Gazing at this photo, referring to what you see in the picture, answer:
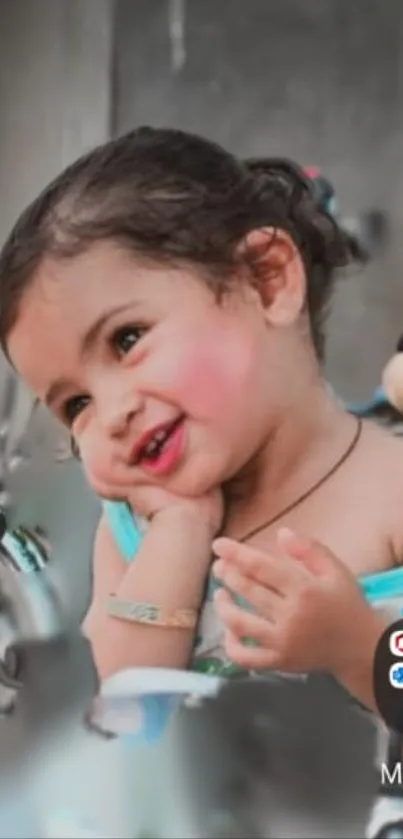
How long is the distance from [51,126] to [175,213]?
137mm

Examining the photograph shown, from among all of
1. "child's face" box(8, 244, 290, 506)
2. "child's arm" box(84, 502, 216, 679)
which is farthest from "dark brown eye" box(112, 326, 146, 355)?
"child's arm" box(84, 502, 216, 679)

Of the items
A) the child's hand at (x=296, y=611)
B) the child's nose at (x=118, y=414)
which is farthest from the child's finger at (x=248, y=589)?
the child's nose at (x=118, y=414)

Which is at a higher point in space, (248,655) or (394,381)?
(394,381)

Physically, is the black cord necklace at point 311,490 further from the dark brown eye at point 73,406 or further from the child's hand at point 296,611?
the dark brown eye at point 73,406

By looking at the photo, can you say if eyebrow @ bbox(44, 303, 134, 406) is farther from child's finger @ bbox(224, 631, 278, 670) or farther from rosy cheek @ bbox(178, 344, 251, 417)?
child's finger @ bbox(224, 631, 278, 670)

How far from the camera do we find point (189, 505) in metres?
0.85

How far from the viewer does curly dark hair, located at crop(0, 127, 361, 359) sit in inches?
33.3

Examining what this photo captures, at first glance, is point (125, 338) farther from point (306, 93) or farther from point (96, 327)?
point (306, 93)

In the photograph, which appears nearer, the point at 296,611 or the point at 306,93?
the point at 296,611

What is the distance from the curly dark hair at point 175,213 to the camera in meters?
0.85

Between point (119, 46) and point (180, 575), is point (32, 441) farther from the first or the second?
point (119, 46)

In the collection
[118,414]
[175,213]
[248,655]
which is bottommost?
[248,655]

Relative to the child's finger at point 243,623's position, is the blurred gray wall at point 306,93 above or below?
above

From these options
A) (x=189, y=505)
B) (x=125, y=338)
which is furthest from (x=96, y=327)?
(x=189, y=505)
